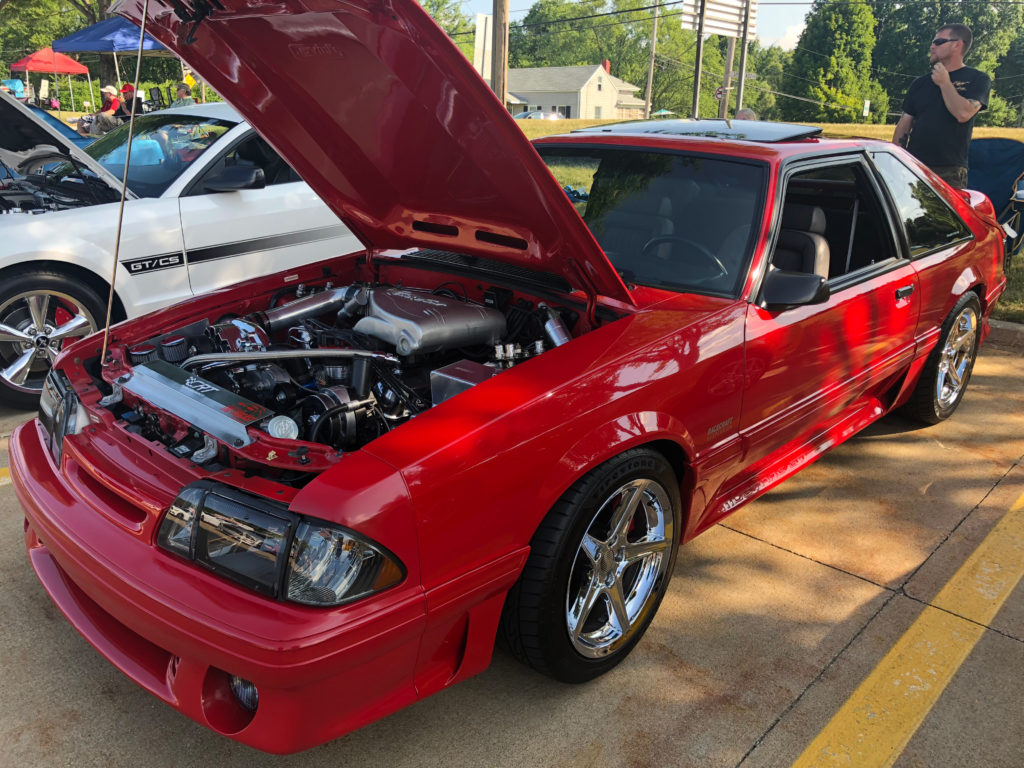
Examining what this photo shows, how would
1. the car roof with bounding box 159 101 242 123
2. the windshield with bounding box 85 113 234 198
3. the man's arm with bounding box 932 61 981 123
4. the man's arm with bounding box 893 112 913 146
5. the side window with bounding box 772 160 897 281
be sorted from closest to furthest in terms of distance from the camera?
1. the side window with bounding box 772 160 897 281
2. the windshield with bounding box 85 113 234 198
3. the car roof with bounding box 159 101 242 123
4. the man's arm with bounding box 932 61 981 123
5. the man's arm with bounding box 893 112 913 146

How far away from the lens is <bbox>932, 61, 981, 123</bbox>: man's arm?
221 inches

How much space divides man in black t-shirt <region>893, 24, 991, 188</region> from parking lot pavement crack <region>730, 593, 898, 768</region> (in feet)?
13.8

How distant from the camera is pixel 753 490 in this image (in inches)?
116

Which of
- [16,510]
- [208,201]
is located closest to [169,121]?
[208,201]

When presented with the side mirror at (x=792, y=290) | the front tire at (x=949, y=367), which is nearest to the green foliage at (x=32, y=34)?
the front tire at (x=949, y=367)

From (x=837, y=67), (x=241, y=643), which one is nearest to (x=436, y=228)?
(x=241, y=643)

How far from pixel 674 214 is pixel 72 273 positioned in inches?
132

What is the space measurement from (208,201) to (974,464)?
14.9ft

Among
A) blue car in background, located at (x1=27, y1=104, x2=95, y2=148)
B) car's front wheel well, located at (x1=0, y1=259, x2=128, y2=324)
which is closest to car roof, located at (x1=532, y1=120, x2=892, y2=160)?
car's front wheel well, located at (x1=0, y1=259, x2=128, y2=324)

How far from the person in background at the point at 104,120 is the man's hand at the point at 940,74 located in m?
7.73

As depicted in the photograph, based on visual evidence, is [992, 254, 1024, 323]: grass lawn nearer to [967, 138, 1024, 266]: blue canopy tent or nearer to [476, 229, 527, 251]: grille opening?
[967, 138, 1024, 266]: blue canopy tent

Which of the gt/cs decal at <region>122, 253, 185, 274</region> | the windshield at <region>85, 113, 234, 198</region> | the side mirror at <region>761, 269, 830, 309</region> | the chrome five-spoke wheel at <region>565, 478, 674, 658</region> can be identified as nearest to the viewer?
the chrome five-spoke wheel at <region>565, 478, 674, 658</region>

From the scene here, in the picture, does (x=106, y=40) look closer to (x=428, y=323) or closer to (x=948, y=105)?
(x=948, y=105)

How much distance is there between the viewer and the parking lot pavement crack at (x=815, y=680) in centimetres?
221
